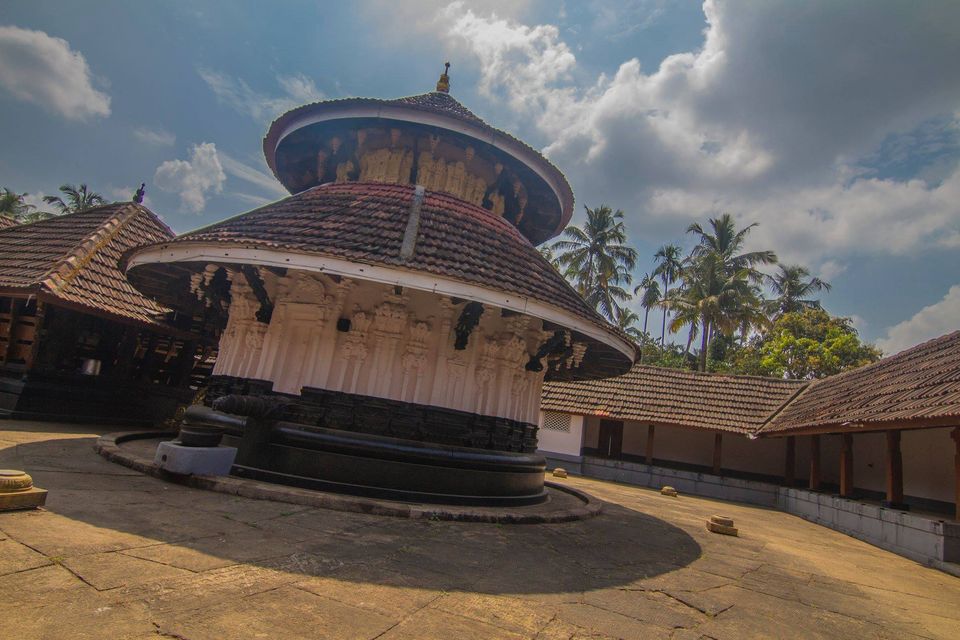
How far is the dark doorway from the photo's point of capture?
2120cm

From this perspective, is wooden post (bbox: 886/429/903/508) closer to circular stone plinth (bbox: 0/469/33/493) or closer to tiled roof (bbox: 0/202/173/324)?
circular stone plinth (bbox: 0/469/33/493)

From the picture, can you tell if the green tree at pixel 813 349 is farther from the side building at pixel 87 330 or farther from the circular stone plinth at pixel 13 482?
the circular stone plinth at pixel 13 482

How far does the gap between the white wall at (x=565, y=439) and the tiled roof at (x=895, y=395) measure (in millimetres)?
6396

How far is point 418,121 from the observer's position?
7602 millimetres

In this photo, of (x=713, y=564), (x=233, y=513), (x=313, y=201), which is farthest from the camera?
(x=313, y=201)

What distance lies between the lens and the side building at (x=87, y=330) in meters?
9.18

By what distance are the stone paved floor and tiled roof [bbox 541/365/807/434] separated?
1202 cm

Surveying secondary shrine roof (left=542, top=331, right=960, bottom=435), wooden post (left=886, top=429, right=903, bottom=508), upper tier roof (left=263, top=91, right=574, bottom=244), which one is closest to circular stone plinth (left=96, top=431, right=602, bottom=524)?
upper tier roof (left=263, top=91, right=574, bottom=244)

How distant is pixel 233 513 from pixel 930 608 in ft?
21.5

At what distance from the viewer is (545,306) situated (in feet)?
19.2

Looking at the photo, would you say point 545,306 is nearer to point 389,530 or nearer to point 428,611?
point 389,530

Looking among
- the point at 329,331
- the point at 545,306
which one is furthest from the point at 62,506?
the point at 545,306

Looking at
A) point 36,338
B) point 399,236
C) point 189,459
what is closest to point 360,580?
point 189,459

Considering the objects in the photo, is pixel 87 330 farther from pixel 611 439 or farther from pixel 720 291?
pixel 720 291
